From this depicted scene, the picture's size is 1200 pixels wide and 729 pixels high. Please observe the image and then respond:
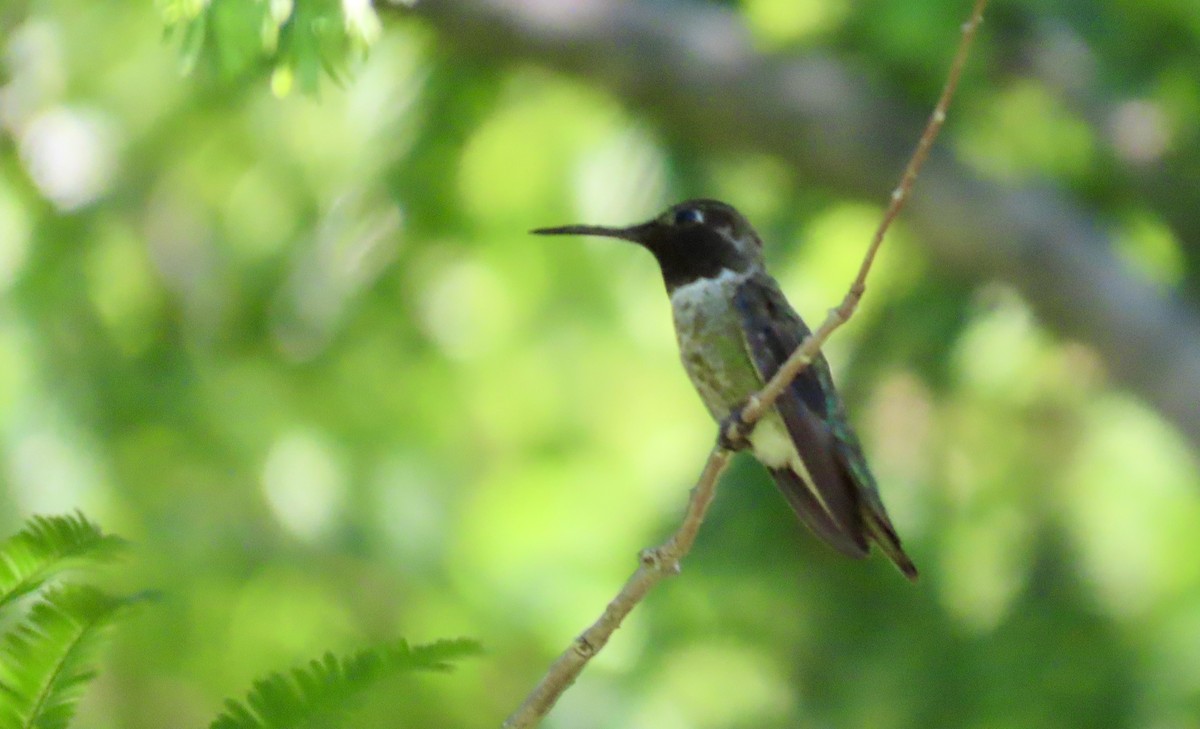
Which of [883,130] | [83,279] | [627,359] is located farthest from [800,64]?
[83,279]

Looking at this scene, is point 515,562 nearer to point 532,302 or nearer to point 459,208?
point 532,302

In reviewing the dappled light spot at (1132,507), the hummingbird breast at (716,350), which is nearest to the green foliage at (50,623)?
the hummingbird breast at (716,350)

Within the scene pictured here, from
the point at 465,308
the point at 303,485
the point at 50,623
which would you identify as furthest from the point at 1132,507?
the point at 50,623

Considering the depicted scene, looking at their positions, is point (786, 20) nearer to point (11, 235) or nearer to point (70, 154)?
point (70, 154)

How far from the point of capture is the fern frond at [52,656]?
1362mm

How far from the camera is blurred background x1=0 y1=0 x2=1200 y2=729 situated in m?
5.04

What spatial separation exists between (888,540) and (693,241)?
0.97 m

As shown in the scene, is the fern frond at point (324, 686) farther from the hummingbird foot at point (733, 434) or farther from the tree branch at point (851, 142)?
the tree branch at point (851, 142)

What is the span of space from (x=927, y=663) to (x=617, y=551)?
117 centimetres

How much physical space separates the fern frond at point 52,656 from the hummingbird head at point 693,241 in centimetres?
229

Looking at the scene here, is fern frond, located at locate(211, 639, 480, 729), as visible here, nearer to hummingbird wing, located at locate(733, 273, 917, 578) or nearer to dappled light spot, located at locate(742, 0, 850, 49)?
hummingbird wing, located at locate(733, 273, 917, 578)

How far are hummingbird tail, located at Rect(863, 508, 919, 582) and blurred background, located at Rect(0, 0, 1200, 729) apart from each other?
6.44 feet

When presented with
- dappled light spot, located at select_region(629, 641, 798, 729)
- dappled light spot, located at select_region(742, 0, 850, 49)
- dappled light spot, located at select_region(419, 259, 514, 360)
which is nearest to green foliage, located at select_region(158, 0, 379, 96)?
dappled light spot, located at select_region(419, 259, 514, 360)

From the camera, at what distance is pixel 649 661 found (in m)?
5.29
